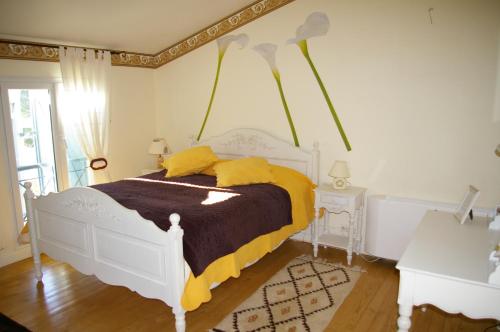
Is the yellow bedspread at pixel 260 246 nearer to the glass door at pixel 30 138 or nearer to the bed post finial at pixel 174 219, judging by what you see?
the bed post finial at pixel 174 219

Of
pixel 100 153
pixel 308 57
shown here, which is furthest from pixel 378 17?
pixel 100 153

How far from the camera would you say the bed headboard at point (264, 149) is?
13.3 ft

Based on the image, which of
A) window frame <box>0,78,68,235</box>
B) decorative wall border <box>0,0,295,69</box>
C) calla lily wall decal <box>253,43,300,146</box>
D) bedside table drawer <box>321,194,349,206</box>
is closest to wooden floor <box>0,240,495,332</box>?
bedside table drawer <box>321,194,349,206</box>

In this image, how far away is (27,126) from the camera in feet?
13.0

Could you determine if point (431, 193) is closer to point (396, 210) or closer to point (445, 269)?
point (396, 210)

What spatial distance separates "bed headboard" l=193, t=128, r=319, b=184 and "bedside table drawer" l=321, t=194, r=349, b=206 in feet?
1.16

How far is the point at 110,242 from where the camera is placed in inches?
108

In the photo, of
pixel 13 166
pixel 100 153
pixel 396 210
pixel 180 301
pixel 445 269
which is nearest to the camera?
pixel 445 269

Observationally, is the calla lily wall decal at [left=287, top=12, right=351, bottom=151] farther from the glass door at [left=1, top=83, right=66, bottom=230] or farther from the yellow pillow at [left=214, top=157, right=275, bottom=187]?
the glass door at [left=1, top=83, right=66, bottom=230]

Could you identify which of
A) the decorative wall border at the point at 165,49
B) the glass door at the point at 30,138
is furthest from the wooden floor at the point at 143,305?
the decorative wall border at the point at 165,49

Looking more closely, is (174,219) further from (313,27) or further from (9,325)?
(313,27)

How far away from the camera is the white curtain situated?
4.10 meters

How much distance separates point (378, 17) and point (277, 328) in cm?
288

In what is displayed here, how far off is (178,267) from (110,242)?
2.29ft
